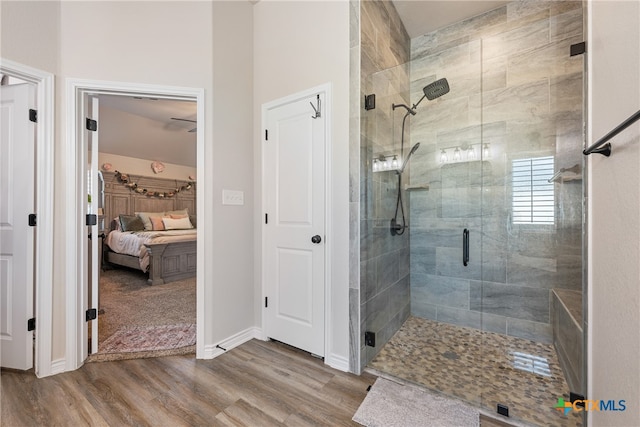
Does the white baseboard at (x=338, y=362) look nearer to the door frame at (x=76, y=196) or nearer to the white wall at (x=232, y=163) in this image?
the white wall at (x=232, y=163)

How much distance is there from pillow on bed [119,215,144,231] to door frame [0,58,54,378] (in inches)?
159

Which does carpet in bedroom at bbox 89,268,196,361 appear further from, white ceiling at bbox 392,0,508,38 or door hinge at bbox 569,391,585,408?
white ceiling at bbox 392,0,508,38

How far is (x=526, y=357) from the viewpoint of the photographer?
2.05 m

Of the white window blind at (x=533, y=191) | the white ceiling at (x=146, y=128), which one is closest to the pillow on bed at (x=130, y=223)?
the white ceiling at (x=146, y=128)

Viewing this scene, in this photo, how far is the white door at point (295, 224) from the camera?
2072 millimetres

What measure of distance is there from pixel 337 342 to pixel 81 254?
2.01 meters

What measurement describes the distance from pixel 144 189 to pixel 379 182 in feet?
19.6

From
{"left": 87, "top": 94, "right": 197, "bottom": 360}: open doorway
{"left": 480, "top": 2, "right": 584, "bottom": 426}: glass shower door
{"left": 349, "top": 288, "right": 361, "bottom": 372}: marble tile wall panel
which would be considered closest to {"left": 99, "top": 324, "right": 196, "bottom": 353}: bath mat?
{"left": 87, "top": 94, "right": 197, "bottom": 360}: open doorway

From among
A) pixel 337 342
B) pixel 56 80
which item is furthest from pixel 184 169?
pixel 337 342

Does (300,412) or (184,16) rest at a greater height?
(184,16)

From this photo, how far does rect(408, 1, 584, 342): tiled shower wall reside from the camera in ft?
6.46

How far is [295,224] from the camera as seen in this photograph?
2211 millimetres

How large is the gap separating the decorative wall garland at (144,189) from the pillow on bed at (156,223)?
2.44ft

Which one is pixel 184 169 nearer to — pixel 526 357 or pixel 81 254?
pixel 81 254
